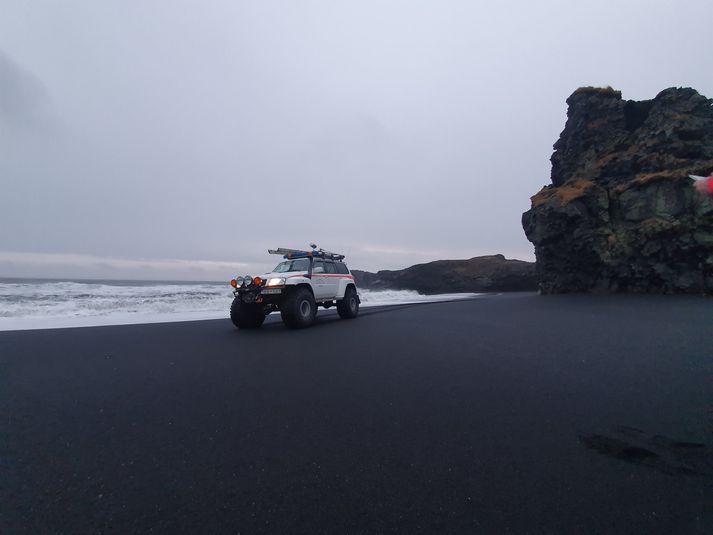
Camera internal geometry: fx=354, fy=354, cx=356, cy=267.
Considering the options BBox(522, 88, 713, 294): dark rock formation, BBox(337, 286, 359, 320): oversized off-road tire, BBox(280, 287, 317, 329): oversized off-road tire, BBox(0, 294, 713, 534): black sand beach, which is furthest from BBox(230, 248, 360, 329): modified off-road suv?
BBox(522, 88, 713, 294): dark rock formation

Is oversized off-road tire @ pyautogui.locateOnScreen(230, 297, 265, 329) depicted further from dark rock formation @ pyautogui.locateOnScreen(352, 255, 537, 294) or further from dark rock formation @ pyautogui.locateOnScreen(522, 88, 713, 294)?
dark rock formation @ pyautogui.locateOnScreen(352, 255, 537, 294)

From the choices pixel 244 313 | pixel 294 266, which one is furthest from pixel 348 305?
pixel 244 313

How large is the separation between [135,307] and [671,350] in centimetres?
1809

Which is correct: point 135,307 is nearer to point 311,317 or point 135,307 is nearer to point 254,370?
point 311,317

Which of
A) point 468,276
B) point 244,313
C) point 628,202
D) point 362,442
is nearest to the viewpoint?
point 362,442

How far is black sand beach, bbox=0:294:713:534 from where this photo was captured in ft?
6.67

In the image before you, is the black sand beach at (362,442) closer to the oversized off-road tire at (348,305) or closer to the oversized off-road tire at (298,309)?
the oversized off-road tire at (298,309)

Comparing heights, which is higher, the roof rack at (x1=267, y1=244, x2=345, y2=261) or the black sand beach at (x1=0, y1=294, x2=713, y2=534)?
the roof rack at (x1=267, y1=244, x2=345, y2=261)

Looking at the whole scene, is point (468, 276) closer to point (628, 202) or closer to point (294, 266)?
point (628, 202)

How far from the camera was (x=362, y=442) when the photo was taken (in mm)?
2904

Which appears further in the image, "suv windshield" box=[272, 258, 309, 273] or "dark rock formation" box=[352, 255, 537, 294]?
"dark rock formation" box=[352, 255, 537, 294]

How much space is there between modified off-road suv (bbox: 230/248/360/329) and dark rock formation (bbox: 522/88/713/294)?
17.3m

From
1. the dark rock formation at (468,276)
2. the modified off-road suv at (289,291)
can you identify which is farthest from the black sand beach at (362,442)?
the dark rock formation at (468,276)

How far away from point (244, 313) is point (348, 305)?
3.62 m
